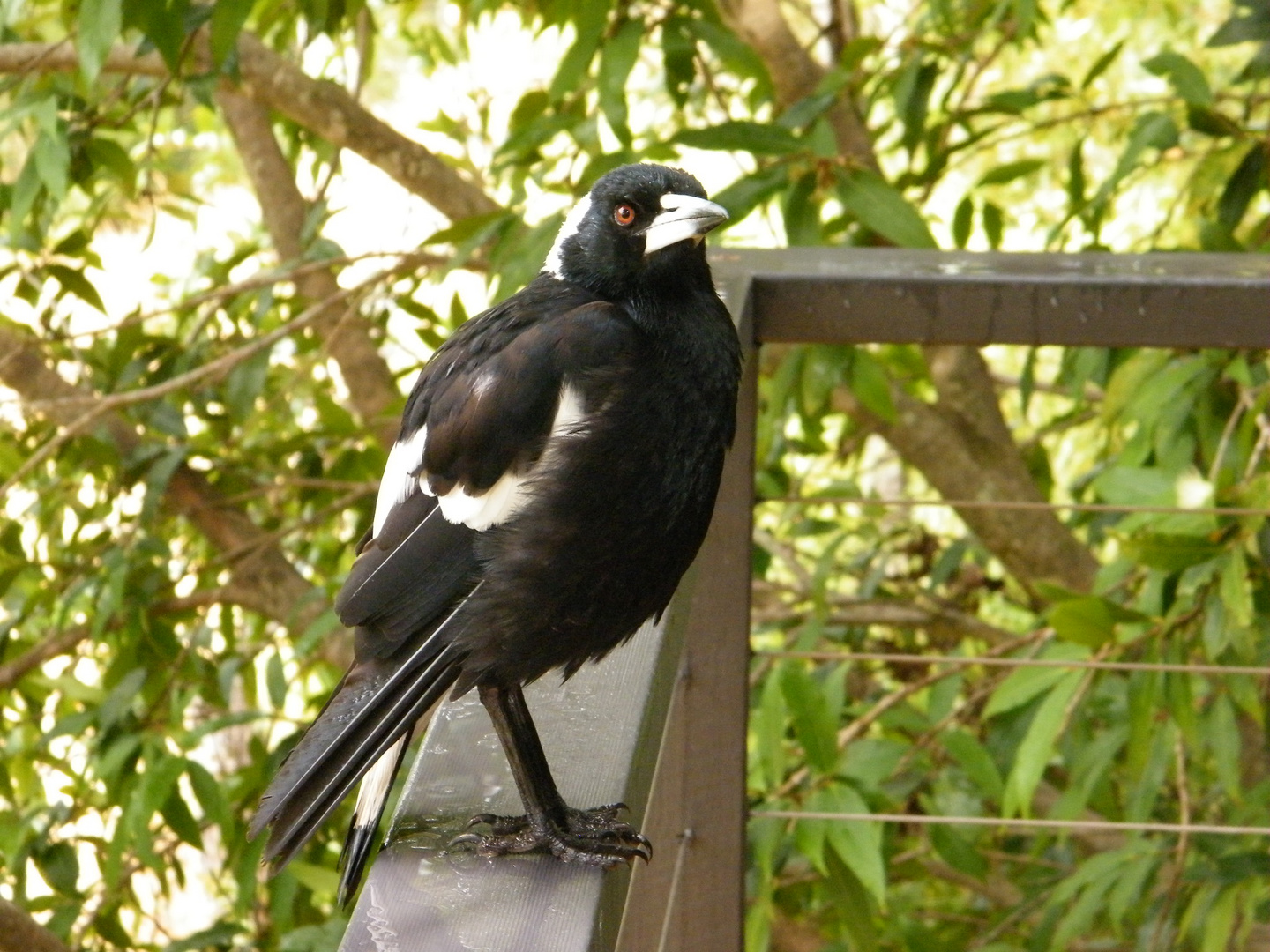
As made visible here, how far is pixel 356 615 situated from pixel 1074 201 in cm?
171

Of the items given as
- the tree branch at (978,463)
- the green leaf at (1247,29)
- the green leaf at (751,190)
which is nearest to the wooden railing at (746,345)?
the green leaf at (751,190)

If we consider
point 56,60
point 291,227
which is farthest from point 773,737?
point 291,227

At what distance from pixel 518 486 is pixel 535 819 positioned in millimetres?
299

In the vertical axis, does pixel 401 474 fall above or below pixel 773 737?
above

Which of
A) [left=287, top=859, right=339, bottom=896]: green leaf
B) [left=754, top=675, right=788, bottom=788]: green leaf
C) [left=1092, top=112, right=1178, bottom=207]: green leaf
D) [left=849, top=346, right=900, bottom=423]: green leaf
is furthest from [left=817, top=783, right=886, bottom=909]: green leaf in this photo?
[left=1092, top=112, right=1178, bottom=207]: green leaf

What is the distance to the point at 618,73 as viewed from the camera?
7.43ft

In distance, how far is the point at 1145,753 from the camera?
2.09 m

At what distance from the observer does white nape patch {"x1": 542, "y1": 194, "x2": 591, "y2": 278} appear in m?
1.69

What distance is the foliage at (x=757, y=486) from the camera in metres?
2.06

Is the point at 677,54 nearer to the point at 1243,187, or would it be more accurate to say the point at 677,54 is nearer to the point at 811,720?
the point at 1243,187

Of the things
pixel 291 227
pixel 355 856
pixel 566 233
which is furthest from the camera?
pixel 291 227

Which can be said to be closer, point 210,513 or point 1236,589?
point 1236,589

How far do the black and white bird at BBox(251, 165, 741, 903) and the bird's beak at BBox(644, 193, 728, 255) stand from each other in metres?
0.15

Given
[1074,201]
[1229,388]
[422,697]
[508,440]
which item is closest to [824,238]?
[1074,201]
